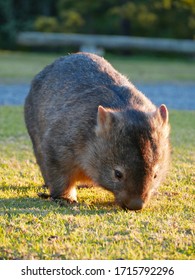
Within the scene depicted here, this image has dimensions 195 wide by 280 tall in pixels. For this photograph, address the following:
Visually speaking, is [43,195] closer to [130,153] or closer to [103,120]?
[103,120]

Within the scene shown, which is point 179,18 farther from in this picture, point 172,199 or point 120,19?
point 172,199

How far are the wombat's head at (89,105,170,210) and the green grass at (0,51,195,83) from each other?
521 inches

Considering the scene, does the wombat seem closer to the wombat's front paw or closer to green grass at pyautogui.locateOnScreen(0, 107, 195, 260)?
the wombat's front paw

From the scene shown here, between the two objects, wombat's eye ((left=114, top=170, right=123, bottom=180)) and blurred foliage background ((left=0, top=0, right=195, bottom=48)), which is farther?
blurred foliage background ((left=0, top=0, right=195, bottom=48))

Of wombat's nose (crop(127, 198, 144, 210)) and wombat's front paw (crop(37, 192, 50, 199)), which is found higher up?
wombat's nose (crop(127, 198, 144, 210))

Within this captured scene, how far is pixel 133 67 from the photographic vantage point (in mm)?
21844

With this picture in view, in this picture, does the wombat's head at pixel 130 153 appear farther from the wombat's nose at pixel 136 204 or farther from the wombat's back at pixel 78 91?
the wombat's back at pixel 78 91

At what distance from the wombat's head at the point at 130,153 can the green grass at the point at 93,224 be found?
18 centimetres

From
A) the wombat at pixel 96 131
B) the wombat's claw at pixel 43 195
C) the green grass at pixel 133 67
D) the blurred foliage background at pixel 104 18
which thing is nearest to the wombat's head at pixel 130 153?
the wombat at pixel 96 131

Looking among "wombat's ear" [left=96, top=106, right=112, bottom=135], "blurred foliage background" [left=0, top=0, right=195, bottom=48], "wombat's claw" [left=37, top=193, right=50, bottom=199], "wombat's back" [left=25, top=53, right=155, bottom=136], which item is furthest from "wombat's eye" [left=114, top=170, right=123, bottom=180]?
"blurred foliage background" [left=0, top=0, right=195, bottom=48]

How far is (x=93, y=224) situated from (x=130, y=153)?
54cm

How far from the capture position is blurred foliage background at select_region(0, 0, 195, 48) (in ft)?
85.0
